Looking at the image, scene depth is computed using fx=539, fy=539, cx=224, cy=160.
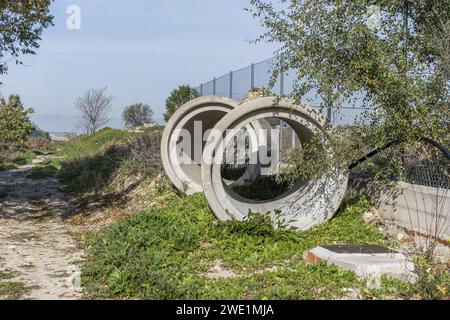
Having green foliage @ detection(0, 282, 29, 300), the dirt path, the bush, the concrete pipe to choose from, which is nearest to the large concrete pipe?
the dirt path

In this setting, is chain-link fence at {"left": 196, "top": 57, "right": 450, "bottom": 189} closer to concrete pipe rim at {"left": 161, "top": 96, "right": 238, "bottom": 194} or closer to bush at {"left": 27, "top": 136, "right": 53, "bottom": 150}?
concrete pipe rim at {"left": 161, "top": 96, "right": 238, "bottom": 194}

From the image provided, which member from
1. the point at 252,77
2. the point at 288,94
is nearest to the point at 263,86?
the point at 288,94

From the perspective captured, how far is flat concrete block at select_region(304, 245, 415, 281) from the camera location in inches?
238

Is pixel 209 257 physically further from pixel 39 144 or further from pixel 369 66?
pixel 39 144

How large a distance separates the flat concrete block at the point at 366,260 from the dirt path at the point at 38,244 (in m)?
2.96

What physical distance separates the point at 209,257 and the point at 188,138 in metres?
6.65

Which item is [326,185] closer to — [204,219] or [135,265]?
[204,219]

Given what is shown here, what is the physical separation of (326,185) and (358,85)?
6.75 feet

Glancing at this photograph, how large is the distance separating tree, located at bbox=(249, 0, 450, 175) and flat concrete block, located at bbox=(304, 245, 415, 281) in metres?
1.70

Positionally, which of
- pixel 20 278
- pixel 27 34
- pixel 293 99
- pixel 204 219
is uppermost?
pixel 27 34

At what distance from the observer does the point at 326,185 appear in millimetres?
9094

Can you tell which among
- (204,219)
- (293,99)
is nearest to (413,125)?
(293,99)

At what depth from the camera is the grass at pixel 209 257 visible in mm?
5770

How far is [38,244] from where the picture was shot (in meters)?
8.91
